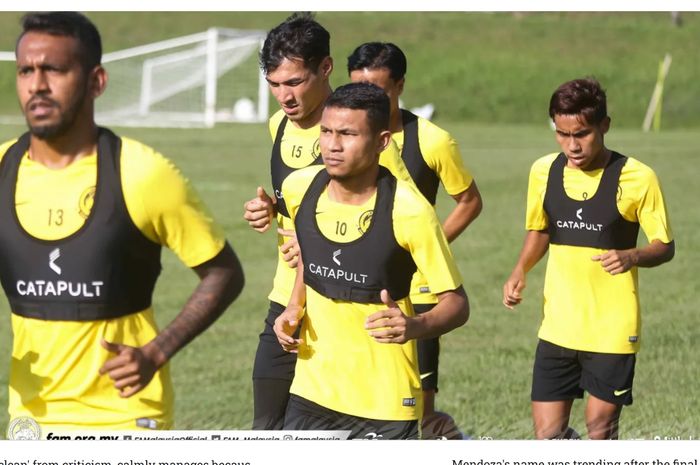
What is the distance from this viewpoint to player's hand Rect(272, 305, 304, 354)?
263 inches

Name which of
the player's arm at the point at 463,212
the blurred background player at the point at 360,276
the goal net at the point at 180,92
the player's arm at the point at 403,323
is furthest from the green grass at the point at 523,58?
the player's arm at the point at 403,323

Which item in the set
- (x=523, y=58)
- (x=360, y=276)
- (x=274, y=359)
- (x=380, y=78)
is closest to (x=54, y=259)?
(x=360, y=276)

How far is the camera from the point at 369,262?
6.59 m

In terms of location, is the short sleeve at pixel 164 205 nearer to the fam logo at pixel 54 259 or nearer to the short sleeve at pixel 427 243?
the fam logo at pixel 54 259

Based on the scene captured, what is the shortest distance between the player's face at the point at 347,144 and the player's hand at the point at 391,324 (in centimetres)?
70

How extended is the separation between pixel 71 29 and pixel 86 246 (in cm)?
85

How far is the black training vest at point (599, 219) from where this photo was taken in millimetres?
8312

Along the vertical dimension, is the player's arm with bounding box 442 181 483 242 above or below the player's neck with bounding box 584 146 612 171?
below

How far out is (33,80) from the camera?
5.21 meters

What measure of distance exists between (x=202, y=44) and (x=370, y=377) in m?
58.6

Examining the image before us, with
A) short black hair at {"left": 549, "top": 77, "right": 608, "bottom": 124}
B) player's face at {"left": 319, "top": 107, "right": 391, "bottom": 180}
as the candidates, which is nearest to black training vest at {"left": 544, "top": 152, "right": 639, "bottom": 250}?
short black hair at {"left": 549, "top": 77, "right": 608, "bottom": 124}

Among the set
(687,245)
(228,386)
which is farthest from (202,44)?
(228,386)

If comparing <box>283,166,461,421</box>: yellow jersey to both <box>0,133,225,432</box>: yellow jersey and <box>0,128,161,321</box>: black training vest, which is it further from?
<box>0,128,161,321</box>: black training vest

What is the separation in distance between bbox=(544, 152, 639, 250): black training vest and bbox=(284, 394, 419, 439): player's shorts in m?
2.08
